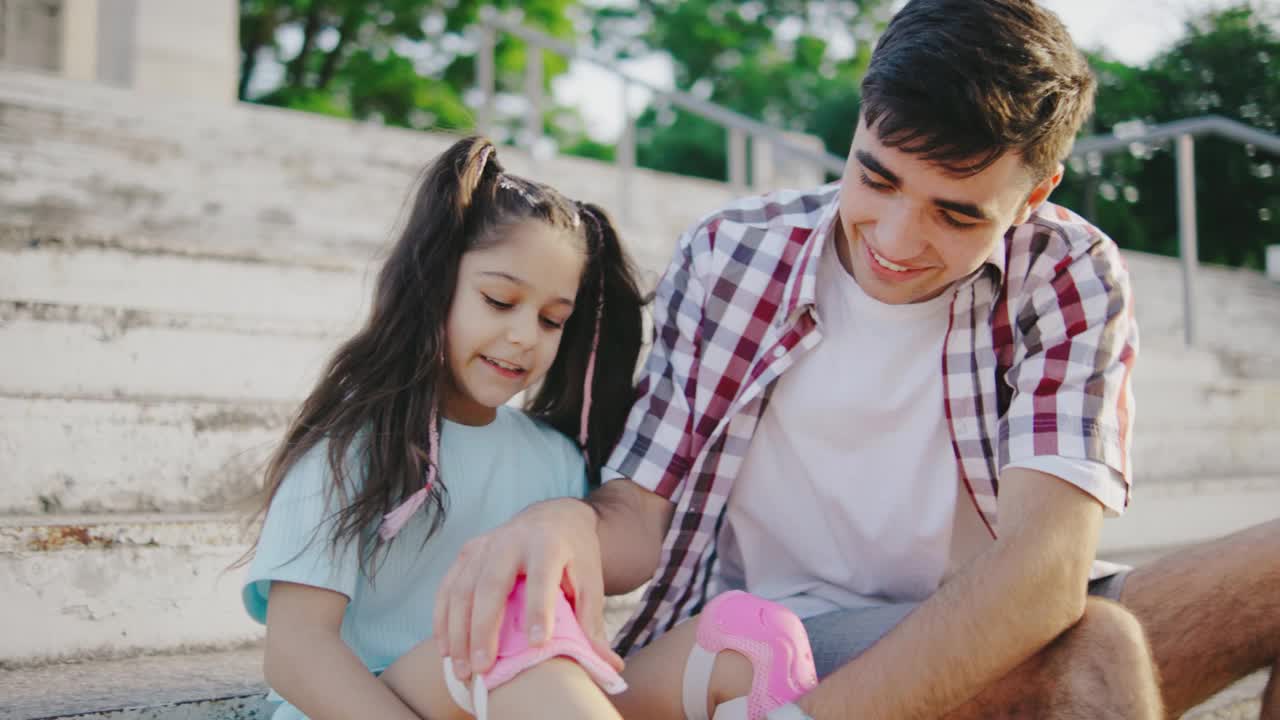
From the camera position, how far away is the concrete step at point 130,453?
1880 mm

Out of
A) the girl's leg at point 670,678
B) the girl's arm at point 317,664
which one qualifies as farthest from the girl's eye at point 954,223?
the girl's arm at point 317,664

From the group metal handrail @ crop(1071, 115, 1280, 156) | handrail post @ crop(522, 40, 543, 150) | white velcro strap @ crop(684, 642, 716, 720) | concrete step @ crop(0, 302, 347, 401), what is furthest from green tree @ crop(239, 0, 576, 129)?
white velcro strap @ crop(684, 642, 716, 720)

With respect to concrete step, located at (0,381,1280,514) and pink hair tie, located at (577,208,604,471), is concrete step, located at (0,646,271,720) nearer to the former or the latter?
concrete step, located at (0,381,1280,514)

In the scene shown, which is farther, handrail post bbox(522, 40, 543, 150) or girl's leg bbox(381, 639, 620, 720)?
handrail post bbox(522, 40, 543, 150)

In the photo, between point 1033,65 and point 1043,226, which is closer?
point 1033,65

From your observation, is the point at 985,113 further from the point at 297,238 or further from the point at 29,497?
the point at 297,238

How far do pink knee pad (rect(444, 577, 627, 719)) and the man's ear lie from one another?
865mm

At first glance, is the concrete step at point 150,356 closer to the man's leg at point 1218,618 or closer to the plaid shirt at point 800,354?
the plaid shirt at point 800,354

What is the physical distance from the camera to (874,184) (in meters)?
1.45

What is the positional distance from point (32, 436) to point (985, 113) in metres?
1.71

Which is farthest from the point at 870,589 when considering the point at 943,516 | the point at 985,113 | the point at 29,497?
the point at 29,497

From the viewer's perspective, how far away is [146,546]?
174 cm

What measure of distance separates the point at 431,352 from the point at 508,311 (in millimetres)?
133

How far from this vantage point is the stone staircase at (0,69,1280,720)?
166 cm
